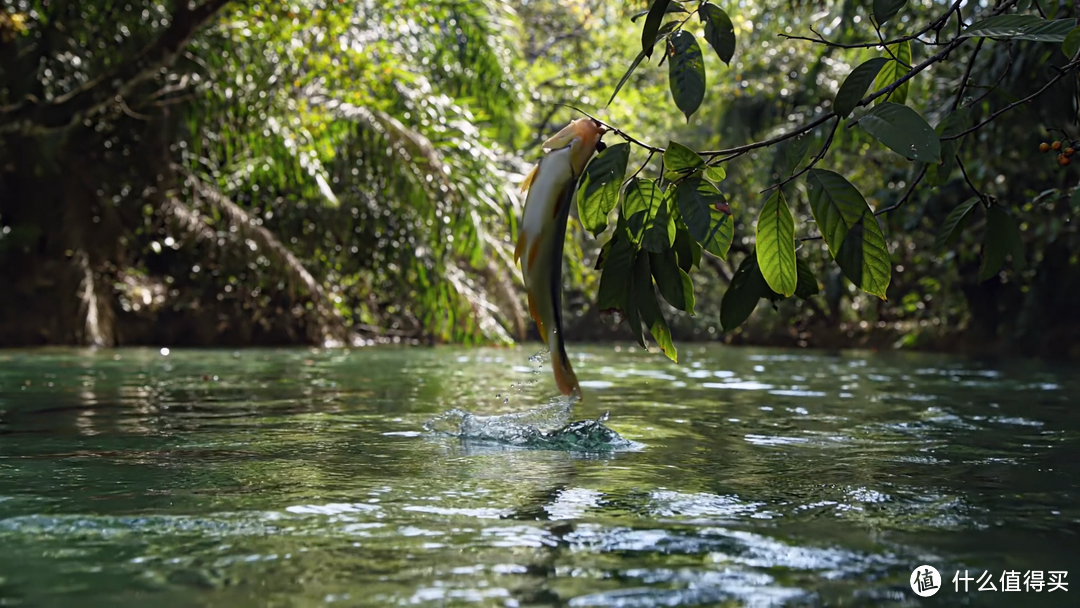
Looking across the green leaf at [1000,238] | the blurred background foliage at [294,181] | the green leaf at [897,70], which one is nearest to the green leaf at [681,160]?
the green leaf at [897,70]

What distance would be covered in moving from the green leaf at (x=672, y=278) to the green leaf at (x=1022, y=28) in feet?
2.80

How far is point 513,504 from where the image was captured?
2.96 meters

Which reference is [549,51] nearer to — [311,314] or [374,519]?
[311,314]

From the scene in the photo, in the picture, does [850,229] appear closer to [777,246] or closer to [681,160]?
[777,246]

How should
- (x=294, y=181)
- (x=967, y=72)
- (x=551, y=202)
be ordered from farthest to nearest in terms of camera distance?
(x=294, y=181), (x=967, y=72), (x=551, y=202)

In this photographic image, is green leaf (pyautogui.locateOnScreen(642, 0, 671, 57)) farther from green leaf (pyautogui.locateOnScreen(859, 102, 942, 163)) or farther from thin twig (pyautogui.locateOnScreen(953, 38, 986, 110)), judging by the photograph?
thin twig (pyautogui.locateOnScreen(953, 38, 986, 110))

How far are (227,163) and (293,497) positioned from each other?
10.6 m

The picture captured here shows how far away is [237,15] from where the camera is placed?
12.1m

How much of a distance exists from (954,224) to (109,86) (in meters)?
10.1

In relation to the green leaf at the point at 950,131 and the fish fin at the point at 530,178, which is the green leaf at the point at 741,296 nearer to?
the fish fin at the point at 530,178

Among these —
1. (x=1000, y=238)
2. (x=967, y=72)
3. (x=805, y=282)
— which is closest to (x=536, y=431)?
(x=805, y=282)

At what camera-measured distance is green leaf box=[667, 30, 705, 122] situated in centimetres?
287

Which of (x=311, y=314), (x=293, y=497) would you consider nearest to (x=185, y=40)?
(x=311, y=314)

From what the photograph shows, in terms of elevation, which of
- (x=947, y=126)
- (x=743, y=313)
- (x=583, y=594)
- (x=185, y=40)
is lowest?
(x=583, y=594)
